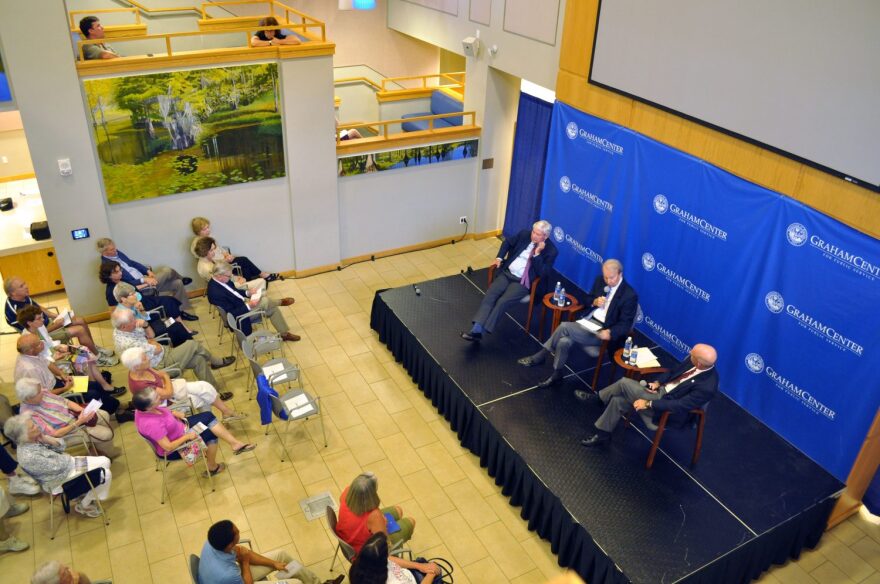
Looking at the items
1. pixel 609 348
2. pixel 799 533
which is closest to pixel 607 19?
pixel 609 348

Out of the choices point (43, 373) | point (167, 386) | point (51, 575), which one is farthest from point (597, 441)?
point (43, 373)

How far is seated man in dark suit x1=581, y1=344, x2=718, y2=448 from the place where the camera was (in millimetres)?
5113

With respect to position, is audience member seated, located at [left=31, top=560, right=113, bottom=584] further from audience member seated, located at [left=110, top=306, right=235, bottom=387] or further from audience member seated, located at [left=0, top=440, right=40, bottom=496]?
audience member seated, located at [left=110, top=306, right=235, bottom=387]

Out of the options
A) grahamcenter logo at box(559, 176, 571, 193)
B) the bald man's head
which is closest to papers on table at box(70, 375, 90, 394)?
the bald man's head

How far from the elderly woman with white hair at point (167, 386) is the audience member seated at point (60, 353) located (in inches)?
31.8

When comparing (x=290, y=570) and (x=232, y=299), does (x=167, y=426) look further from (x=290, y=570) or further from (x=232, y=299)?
(x=232, y=299)

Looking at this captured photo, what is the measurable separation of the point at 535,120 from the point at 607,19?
2140mm

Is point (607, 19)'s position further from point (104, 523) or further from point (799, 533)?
point (104, 523)

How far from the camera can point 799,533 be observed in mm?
5164

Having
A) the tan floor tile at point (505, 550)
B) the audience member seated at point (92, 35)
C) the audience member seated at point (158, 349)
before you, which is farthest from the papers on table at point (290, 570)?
the audience member seated at point (92, 35)

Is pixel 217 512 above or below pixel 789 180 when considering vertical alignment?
below

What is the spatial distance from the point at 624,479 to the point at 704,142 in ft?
9.92

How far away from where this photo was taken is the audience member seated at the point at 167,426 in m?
5.07

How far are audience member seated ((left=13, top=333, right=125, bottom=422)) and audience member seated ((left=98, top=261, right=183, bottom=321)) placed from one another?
1.02 meters
